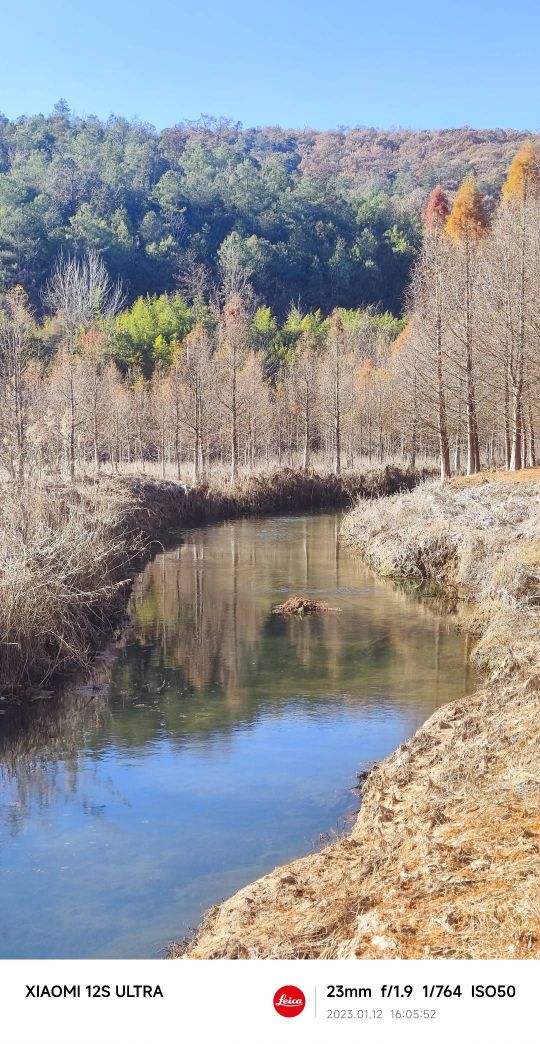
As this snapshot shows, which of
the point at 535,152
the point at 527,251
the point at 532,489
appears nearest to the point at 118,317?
the point at 535,152

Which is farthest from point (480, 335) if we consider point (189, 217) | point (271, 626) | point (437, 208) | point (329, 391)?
point (189, 217)

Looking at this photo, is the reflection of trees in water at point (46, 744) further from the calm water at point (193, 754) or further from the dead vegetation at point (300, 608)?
the dead vegetation at point (300, 608)

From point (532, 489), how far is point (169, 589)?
29.4 ft

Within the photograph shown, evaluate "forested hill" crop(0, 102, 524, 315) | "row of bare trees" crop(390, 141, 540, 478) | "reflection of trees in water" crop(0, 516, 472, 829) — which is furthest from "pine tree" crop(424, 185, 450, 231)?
"reflection of trees in water" crop(0, 516, 472, 829)

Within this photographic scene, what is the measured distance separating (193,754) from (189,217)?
98.9m

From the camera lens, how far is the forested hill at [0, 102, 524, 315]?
297 feet

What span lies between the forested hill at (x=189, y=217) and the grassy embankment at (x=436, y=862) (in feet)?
259

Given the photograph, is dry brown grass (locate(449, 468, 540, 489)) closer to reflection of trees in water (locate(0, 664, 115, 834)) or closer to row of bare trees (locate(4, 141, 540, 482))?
row of bare trees (locate(4, 141, 540, 482))

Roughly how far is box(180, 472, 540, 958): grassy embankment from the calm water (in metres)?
0.74

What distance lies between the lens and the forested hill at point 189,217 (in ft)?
297

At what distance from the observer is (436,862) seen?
6.06 metres
